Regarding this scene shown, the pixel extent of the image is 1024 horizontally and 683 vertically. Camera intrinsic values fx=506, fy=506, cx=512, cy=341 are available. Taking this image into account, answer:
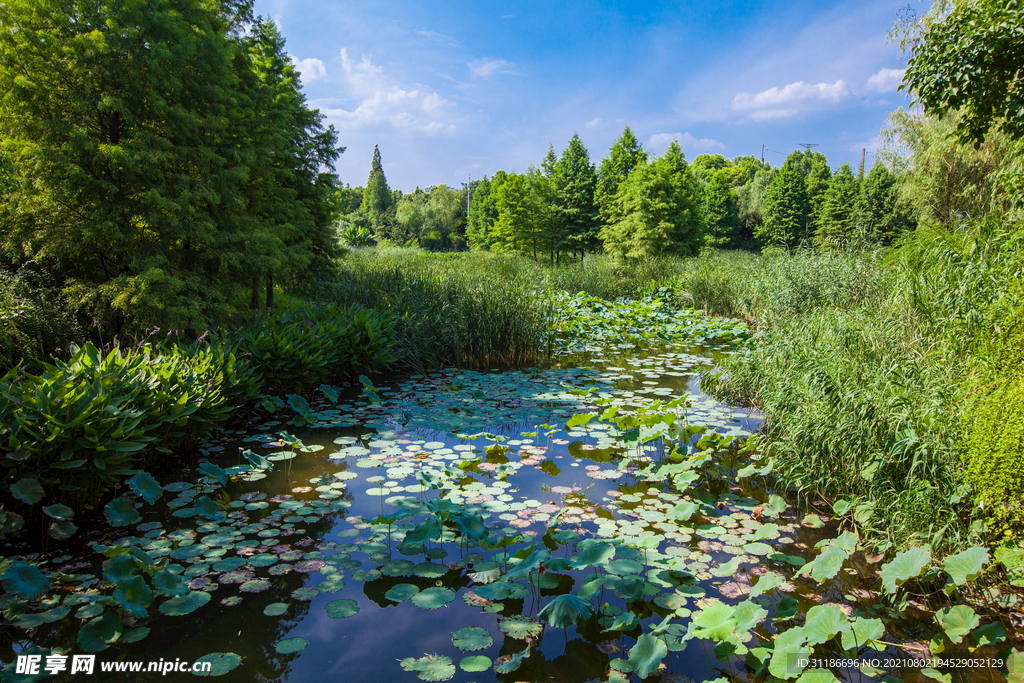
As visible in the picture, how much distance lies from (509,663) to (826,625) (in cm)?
107

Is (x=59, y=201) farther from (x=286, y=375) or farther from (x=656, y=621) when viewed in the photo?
(x=656, y=621)

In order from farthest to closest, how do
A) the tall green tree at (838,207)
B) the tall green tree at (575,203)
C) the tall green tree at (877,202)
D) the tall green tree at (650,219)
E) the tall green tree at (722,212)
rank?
the tall green tree at (722,212) < the tall green tree at (838,207) < the tall green tree at (877,202) < the tall green tree at (575,203) < the tall green tree at (650,219)

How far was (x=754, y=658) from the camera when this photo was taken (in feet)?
5.93

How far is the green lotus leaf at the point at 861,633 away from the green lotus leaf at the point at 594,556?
84 cm

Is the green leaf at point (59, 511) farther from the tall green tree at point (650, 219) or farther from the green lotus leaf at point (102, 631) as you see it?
the tall green tree at point (650, 219)

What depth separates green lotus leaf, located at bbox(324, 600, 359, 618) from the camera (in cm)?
209

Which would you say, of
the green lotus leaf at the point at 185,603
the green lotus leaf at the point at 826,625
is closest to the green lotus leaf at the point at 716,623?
the green lotus leaf at the point at 826,625

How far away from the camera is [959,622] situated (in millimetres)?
1723

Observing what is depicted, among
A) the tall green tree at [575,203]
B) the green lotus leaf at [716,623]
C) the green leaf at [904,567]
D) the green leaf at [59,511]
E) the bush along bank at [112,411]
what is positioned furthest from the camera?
the tall green tree at [575,203]

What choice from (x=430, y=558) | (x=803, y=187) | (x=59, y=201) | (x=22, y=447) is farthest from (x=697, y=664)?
(x=803, y=187)

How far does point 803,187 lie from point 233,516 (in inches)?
1770

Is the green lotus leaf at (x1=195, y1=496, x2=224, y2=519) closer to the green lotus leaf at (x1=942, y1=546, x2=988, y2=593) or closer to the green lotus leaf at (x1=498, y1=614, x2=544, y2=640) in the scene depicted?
the green lotus leaf at (x1=498, y1=614, x2=544, y2=640)

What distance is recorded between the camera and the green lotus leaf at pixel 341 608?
209 cm

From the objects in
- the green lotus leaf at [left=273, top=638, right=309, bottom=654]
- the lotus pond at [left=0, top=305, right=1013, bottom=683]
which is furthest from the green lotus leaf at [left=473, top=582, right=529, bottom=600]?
the green lotus leaf at [left=273, top=638, right=309, bottom=654]
